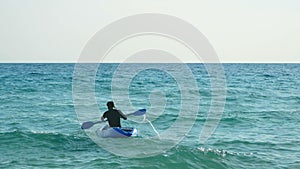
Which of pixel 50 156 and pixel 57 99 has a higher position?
pixel 57 99

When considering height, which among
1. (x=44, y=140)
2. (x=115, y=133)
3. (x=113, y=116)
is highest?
(x=113, y=116)

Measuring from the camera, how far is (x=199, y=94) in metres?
37.7

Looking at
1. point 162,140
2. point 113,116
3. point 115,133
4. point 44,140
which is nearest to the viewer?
point 115,133

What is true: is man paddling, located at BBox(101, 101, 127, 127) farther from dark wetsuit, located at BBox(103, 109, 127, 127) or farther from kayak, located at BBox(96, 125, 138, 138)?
kayak, located at BBox(96, 125, 138, 138)

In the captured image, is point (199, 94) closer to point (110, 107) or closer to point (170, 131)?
point (170, 131)

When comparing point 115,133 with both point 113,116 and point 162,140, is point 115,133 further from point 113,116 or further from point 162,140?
point 162,140

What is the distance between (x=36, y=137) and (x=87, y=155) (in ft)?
12.7

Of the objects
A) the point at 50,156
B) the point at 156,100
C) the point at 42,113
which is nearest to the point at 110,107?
the point at 50,156

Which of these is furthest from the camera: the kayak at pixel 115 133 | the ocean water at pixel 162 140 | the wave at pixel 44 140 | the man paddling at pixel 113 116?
the man paddling at pixel 113 116

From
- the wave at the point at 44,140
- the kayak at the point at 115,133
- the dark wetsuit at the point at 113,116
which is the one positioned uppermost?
the dark wetsuit at the point at 113,116

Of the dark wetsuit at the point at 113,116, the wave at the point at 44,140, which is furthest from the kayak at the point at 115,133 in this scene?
the wave at the point at 44,140

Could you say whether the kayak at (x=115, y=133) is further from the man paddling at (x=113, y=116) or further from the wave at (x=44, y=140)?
the wave at (x=44, y=140)

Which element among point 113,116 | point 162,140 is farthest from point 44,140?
point 162,140

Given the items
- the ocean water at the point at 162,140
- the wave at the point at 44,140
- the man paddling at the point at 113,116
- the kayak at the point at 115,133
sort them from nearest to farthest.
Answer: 1. the ocean water at the point at 162,140
2. the wave at the point at 44,140
3. the kayak at the point at 115,133
4. the man paddling at the point at 113,116
